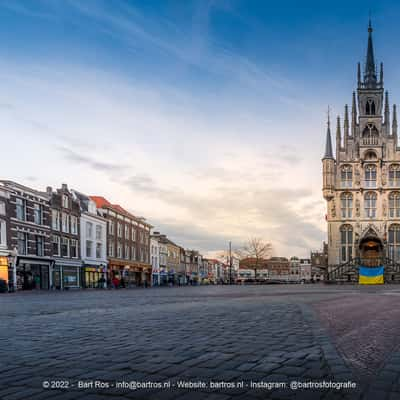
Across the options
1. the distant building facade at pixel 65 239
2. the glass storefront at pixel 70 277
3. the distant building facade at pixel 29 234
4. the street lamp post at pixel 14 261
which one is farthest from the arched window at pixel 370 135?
the street lamp post at pixel 14 261

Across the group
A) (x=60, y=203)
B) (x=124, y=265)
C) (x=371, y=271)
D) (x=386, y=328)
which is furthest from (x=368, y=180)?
(x=386, y=328)

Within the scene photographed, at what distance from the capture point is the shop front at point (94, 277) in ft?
158

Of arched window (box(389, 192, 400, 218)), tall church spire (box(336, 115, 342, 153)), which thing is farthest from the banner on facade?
arched window (box(389, 192, 400, 218))

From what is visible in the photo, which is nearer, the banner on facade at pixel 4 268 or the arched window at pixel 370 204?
the banner on facade at pixel 4 268

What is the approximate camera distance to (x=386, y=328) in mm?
7832

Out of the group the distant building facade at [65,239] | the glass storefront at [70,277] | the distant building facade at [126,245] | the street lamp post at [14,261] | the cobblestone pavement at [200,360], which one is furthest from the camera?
the distant building facade at [126,245]

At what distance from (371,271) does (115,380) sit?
53213 millimetres

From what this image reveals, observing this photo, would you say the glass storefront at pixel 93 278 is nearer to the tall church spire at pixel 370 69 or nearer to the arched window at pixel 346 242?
the arched window at pixel 346 242

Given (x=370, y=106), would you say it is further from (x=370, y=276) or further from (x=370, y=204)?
(x=370, y=276)

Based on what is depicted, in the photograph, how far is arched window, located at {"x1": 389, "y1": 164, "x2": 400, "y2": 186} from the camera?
57.6 m

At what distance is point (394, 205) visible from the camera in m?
57.5

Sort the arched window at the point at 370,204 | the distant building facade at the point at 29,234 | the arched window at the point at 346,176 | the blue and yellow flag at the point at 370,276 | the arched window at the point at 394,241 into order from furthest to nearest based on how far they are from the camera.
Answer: the arched window at the point at 346,176
the arched window at the point at 370,204
the arched window at the point at 394,241
the blue and yellow flag at the point at 370,276
the distant building facade at the point at 29,234

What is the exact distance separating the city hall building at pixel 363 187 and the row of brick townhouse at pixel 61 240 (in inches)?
1106

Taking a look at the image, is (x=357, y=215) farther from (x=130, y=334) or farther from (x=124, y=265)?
(x=130, y=334)
